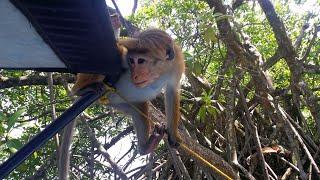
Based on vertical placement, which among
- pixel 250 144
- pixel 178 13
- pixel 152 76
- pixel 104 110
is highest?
pixel 178 13

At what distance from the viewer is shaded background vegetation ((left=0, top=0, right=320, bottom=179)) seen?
415 cm

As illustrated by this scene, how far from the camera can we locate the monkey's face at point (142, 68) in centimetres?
269

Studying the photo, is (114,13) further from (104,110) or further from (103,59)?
(104,110)

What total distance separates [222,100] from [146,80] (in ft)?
8.16

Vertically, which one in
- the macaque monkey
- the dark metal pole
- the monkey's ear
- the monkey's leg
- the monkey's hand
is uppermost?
the monkey's ear

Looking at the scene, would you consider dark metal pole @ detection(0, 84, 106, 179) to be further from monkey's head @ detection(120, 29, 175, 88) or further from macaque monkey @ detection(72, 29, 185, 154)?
monkey's head @ detection(120, 29, 175, 88)

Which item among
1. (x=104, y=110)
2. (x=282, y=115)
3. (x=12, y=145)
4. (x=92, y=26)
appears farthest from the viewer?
(x=104, y=110)

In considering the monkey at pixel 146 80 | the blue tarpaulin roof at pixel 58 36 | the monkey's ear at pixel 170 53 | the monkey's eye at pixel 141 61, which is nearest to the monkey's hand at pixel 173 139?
the monkey at pixel 146 80

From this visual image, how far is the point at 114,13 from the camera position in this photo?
3.50 m

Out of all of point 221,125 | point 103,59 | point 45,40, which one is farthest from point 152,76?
point 221,125

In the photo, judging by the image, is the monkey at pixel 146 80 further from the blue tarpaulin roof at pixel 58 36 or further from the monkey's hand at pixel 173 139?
the blue tarpaulin roof at pixel 58 36

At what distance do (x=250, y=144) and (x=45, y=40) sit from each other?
14.2ft

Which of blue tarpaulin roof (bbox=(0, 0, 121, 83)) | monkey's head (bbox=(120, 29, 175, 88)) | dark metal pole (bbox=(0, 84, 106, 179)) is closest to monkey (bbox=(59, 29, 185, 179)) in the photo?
monkey's head (bbox=(120, 29, 175, 88))

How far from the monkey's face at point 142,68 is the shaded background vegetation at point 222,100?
2.13 feet
